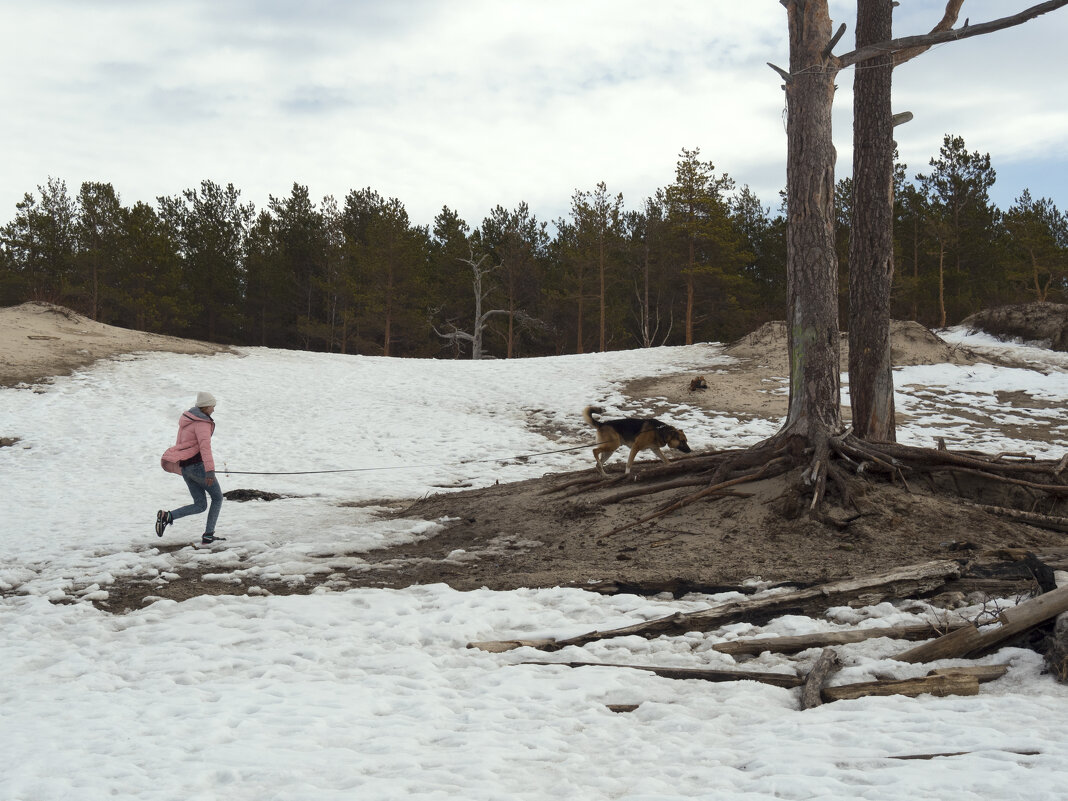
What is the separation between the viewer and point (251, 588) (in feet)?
24.5

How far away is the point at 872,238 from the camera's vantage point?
9820 mm

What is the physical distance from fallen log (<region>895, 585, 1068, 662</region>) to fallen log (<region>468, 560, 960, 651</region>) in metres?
1.05

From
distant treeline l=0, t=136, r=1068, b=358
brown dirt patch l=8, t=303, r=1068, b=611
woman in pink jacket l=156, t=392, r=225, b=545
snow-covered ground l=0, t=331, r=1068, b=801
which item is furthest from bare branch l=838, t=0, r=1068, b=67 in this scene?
distant treeline l=0, t=136, r=1068, b=358

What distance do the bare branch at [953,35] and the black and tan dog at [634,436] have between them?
4972 millimetres

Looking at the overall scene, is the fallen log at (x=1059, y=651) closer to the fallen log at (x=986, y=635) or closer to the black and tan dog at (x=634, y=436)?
the fallen log at (x=986, y=635)

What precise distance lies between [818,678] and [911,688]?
0.51 m

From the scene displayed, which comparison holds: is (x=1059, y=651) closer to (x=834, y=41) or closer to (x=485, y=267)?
(x=834, y=41)

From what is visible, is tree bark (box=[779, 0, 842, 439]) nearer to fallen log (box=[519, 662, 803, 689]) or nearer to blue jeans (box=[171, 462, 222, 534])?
fallen log (box=[519, 662, 803, 689])

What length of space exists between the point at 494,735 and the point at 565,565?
3648mm

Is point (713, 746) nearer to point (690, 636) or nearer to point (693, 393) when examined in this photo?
point (690, 636)

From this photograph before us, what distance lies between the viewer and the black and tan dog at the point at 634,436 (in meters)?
10.3

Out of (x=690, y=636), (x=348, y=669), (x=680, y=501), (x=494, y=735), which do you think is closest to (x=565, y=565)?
(x=680, y=501)

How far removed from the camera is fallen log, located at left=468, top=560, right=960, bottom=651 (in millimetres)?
5695

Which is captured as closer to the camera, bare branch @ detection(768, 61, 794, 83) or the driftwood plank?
the driftwood plank
